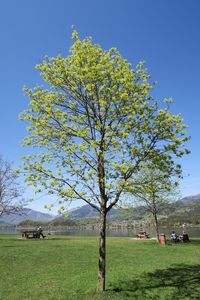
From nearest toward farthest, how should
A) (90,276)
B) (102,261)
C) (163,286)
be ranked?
(102,261) → (163,286) → (90,276)

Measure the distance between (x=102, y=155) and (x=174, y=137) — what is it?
4056 mm

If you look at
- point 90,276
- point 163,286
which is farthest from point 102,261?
point 163,286

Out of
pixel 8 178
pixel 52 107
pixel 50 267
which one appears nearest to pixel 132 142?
pixel 52 107

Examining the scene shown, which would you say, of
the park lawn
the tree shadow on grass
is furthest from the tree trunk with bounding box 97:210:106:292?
the tree shadow on grass

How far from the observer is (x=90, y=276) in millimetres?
18922

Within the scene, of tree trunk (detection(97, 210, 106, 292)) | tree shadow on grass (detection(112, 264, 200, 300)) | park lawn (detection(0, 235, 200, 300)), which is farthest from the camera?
tree trunk (detection(97, 210, 106, 292))

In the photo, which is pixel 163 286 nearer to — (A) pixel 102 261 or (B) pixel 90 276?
(A) pixel 102 261

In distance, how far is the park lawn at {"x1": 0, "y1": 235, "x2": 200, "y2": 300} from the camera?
15359 mm

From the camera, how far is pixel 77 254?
90.9 feet

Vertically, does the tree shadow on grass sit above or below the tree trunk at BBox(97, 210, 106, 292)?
below

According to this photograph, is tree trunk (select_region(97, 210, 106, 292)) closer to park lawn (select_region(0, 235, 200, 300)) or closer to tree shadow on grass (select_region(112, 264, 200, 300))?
park lawn (select_region(0, 235, 200, 300))

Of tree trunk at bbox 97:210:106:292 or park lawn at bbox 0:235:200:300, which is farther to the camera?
tree trunk at bbox 97:210:106:292

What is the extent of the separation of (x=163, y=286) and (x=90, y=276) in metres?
4.74

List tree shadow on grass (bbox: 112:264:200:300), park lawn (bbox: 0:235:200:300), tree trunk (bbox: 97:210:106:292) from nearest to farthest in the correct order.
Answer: tree shadow on grass (bbox: 112:264:200:300) < park lawn (bbox: 0:235:200:300) < tree trunk (bbox: 97:210:106:292)
